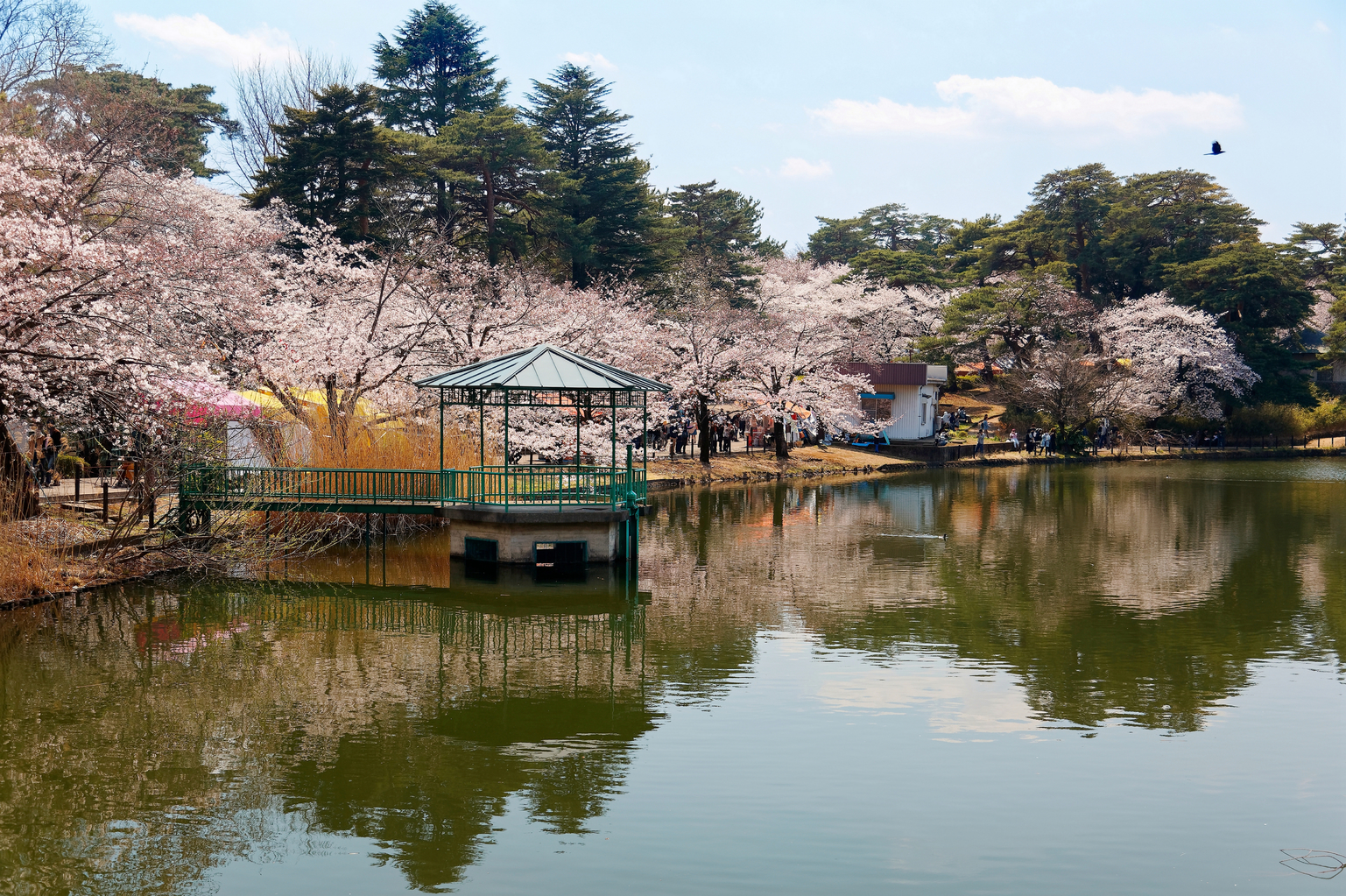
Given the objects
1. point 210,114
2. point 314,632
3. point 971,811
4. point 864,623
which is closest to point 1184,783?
point 971,811

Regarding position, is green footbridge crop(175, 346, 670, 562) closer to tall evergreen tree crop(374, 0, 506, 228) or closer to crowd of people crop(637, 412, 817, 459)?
crowd of people crop(637, 412, 817, 459)

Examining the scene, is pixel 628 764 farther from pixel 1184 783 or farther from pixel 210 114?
pixel 210 114

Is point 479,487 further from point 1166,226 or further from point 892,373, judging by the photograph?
point 1166,226

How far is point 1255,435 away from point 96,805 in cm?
6880

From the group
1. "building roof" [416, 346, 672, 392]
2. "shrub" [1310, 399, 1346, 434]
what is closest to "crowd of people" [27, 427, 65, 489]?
"building roof" [416, 346, 672, 392]

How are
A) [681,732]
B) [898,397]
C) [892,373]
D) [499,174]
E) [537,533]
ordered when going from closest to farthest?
[681,732] < [537,533] < [499,174] < [892,373] < [898,397]

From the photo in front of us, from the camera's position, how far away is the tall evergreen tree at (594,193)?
51.5 meters

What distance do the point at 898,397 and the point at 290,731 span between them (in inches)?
1908

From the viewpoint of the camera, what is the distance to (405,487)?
24594mm

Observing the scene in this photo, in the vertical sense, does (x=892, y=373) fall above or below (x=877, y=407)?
above

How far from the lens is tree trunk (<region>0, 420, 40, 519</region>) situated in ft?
63.9

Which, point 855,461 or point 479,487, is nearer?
point 479,487

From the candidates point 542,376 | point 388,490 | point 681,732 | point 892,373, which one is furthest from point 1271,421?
point 681,732

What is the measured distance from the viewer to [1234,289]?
6688 centimetres
